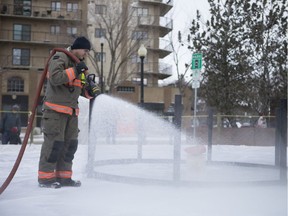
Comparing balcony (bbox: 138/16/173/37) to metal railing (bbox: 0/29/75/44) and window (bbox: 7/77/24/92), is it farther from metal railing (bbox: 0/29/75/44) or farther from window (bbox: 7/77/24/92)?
window (bbox: 7/77/24/92)

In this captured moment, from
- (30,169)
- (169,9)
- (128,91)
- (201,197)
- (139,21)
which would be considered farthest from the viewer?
(128,91)

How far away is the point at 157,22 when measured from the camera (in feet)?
71.9

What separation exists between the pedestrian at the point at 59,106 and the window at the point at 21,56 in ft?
118

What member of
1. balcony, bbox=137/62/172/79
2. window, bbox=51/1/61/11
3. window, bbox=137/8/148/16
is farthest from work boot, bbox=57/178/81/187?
window, bbox=51/1/61/11

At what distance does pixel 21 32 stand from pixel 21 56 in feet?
7.20

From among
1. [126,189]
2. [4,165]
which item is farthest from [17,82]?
[126,189]

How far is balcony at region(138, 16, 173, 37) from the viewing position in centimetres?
2125

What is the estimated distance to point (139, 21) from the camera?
68.1 ft

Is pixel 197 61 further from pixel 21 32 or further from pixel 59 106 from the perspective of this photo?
pixel 21 32

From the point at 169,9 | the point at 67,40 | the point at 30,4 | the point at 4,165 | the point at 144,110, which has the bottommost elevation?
the point at 4,165

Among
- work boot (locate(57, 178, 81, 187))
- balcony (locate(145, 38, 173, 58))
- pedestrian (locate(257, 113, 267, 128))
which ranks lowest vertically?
work boot (locate(57, 178, 81, 187))

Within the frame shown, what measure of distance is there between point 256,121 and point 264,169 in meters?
10.7

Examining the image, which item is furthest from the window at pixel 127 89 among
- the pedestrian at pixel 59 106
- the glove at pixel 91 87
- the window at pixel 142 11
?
the pedestrian at pixel 59 106

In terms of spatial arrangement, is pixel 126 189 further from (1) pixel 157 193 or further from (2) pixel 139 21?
(2) pixel 139 21
